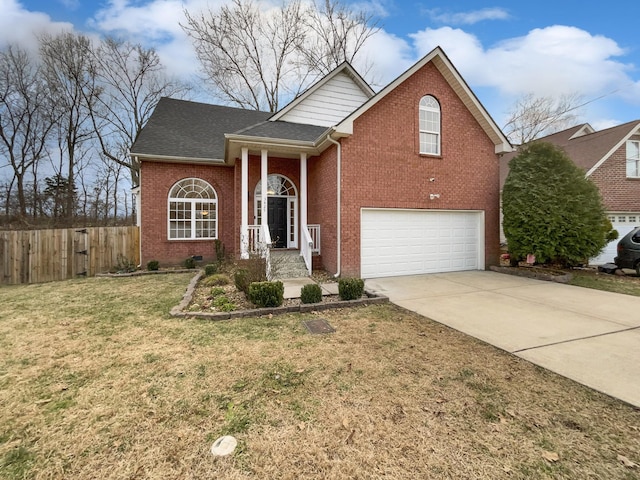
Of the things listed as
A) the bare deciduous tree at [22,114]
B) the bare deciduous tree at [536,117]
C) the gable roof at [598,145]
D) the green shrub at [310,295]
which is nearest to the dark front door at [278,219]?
the green shrub at [310,295]

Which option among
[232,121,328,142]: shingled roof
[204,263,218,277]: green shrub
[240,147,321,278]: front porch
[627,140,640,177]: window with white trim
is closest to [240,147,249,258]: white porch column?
[240,147,321,278]: front porch

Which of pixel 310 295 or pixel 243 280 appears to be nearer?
pixel 310 295

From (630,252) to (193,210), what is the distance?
49.8 feet

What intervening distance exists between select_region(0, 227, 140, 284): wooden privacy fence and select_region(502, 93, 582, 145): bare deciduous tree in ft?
88.3

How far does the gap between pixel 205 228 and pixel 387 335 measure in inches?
378

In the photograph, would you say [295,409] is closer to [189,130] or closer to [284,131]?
[284,131]

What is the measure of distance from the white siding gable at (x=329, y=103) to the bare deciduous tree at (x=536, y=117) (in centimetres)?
1763

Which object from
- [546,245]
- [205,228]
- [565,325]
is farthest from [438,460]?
[205,228]

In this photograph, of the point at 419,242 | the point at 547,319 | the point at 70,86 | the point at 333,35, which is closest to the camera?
the point at 547,319

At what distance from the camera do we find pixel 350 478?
1957mm

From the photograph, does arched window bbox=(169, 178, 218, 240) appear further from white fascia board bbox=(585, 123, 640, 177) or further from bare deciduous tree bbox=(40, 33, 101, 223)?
white fascia board bbox=(585, 123, 640, 177)

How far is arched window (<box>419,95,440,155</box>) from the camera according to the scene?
9812 mm

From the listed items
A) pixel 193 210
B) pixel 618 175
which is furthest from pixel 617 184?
pixel 193 210

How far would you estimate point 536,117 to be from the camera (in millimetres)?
23234
